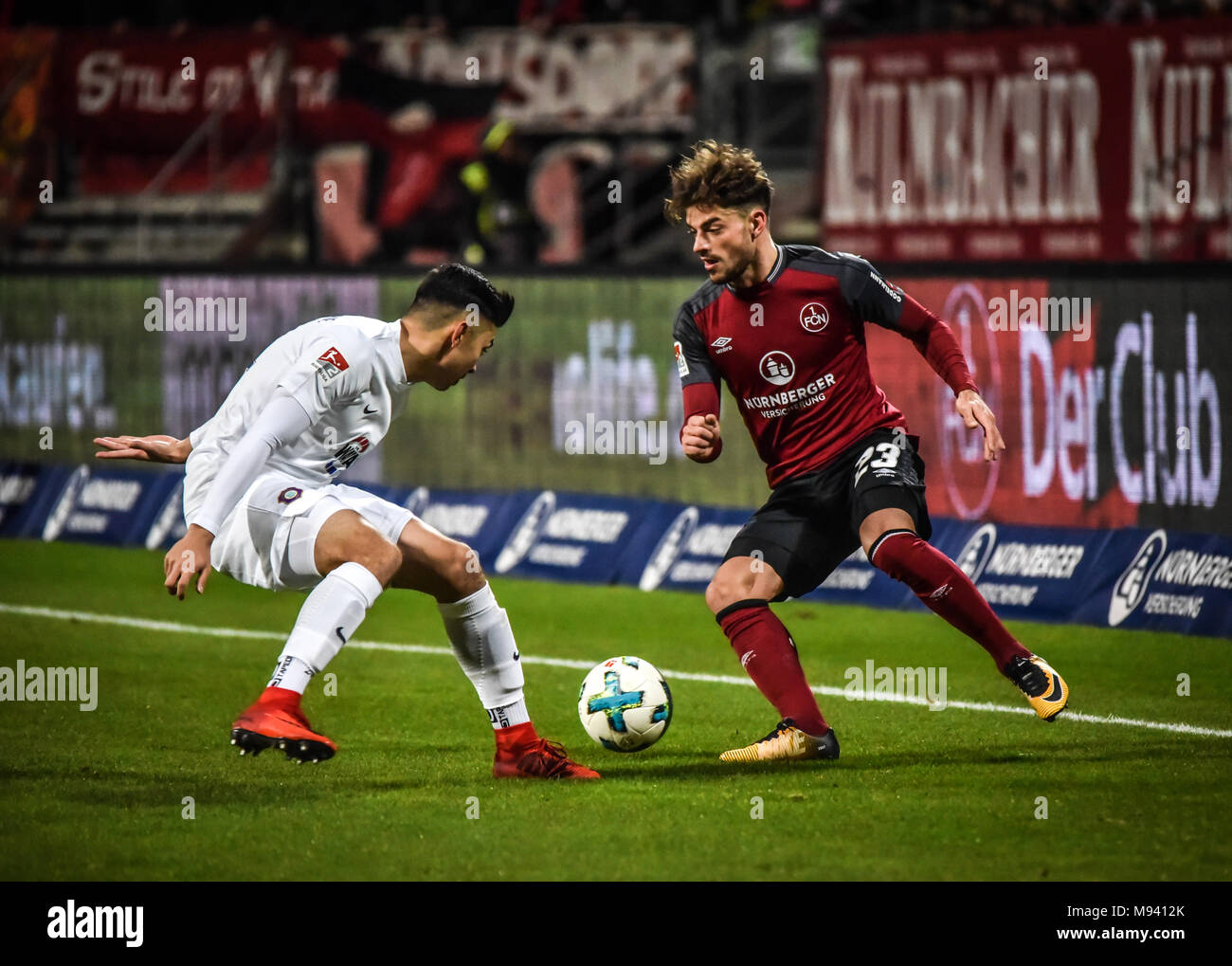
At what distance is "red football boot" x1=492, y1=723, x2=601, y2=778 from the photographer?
7391mm

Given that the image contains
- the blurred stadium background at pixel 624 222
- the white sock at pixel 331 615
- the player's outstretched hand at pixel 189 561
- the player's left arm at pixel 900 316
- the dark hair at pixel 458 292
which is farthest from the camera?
the blurred stadium background at pixel 624 222

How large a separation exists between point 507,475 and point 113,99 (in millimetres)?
10528

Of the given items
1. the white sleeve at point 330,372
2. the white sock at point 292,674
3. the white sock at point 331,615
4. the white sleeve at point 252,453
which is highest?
the white sleeve at point 330,372

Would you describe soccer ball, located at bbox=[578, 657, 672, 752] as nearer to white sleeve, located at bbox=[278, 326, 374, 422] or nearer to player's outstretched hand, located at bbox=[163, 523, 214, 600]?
white sleeve, located at bbox=[278, 326, 374, 422]

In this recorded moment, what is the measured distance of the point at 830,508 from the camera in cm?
790

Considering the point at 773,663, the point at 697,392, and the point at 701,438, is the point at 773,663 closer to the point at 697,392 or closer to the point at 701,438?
the point at 701,438

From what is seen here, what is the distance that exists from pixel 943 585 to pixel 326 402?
2.44 meters

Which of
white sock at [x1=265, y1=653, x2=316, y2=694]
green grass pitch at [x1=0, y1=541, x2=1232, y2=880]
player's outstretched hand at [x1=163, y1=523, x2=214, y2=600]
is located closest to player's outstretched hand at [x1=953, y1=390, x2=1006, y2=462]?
green grass pitch at [x1=0, y1=541, x2=1232, y2=880]

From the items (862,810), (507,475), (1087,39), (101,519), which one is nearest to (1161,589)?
(862,810)

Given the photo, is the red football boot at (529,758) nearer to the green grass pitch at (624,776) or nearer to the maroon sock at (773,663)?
the green grass pitch at (624,776)

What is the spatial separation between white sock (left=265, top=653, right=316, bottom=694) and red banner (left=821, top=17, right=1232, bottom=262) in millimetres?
10338

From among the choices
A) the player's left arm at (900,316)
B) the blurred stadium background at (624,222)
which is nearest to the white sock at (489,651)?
the player's left arm at (900,316)

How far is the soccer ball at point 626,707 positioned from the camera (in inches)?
305

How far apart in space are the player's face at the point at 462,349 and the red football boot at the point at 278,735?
1.40m
